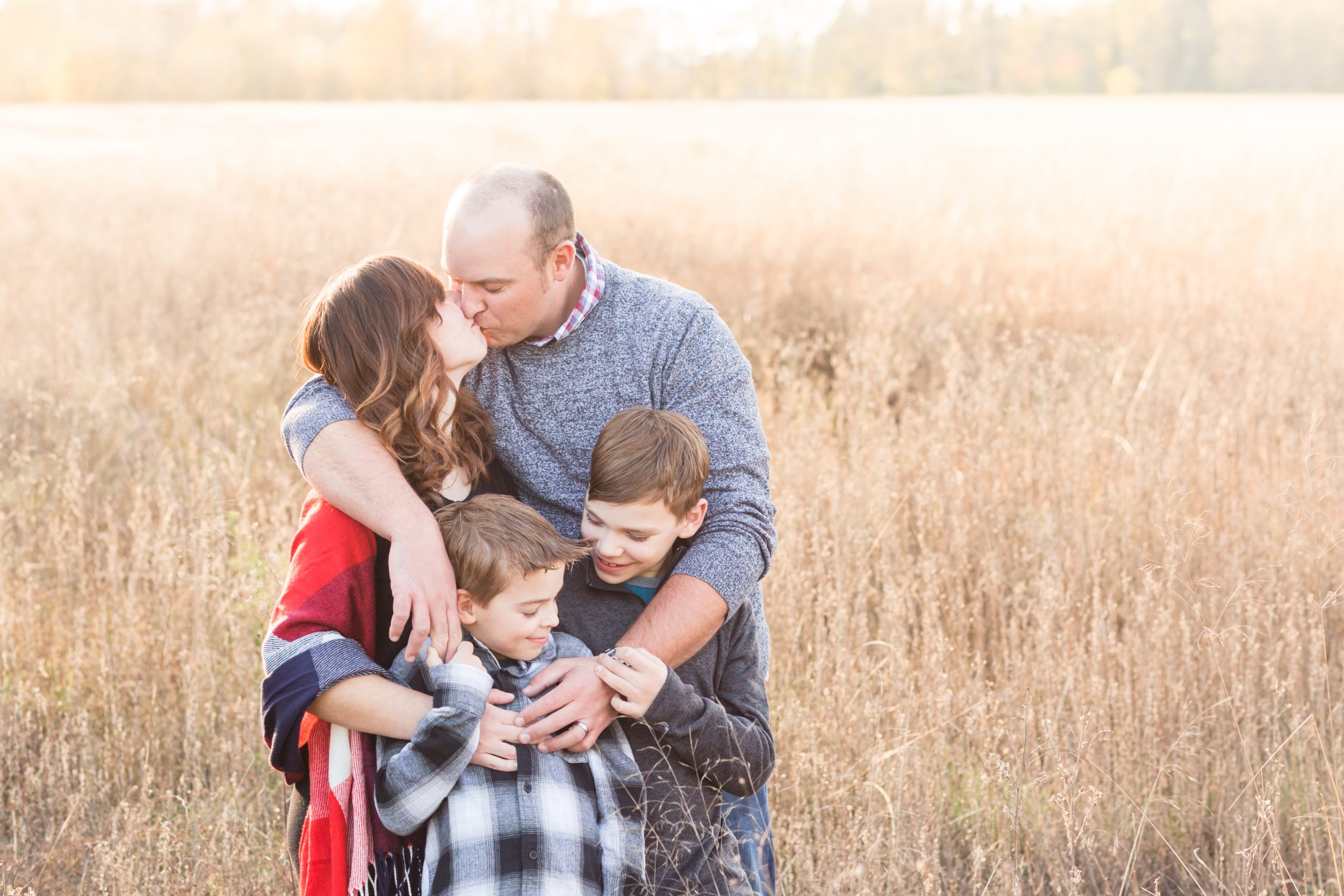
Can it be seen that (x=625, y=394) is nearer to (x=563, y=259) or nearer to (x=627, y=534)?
(x=563, y=259)

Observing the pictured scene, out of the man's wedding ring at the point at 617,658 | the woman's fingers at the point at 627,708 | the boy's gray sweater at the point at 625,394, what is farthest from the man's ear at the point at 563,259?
the woman's fingers at the point at 627,708

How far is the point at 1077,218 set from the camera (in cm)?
817

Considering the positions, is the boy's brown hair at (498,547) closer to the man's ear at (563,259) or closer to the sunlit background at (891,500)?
the man's ear at (563,259)

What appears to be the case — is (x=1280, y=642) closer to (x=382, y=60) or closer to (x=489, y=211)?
(x=489, y=211)

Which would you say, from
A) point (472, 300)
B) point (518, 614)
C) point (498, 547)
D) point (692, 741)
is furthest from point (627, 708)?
point (472, 300)

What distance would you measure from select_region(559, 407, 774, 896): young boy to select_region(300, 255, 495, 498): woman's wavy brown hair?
346mm

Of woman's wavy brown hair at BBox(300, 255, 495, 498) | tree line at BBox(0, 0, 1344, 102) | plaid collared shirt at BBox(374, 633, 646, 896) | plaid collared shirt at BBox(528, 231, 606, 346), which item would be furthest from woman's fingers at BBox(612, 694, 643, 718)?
tree line at BBox(0, 0, 1344, 102)

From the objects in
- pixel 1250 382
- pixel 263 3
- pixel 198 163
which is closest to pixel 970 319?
pixel 1250 382

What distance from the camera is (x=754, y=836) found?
92.0 inches

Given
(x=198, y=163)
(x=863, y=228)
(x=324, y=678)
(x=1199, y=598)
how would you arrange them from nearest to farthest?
(x=324, y=678) → (x=1199, y=598) → (x=863, y=228) → (x=198, y=163)

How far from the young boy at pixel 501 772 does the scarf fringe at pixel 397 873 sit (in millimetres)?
70

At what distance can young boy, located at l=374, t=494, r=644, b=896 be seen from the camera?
6.01 feet

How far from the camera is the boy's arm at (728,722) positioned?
1.99 meters

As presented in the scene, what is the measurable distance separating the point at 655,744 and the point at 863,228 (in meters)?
6.08
